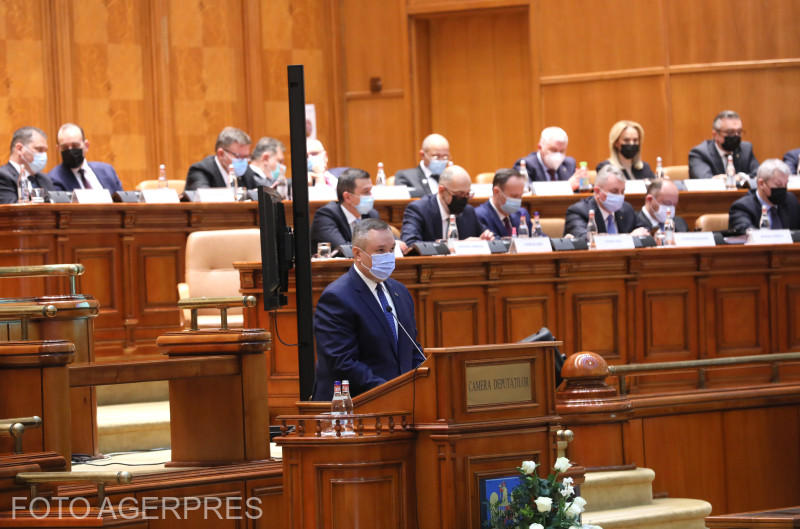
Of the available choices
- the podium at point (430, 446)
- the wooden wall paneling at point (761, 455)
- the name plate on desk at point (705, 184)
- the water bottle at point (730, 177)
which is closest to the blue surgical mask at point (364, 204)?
the wooden wall paneling at point (761, 455)

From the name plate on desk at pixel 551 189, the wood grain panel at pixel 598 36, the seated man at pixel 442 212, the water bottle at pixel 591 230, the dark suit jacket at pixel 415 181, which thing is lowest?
the water bottle at pixel 591 230

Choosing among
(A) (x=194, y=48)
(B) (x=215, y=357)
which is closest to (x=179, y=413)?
(B) (x=215, y=357)

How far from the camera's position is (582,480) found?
18.4 ft

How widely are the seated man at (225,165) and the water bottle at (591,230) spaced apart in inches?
96.4

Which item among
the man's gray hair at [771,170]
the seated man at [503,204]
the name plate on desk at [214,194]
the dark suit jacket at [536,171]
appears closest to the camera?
the seated man at [503,204]

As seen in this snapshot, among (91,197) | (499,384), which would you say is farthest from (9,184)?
(499,384)

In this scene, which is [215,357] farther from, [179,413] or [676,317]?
[676,317]

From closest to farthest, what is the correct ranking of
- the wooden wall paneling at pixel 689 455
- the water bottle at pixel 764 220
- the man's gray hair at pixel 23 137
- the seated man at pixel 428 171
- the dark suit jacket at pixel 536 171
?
1. the wooden wall paneling at pixel 689 455
2. the man's gray hair at pixel 23 137
3. the water bottle at pixel 764 220
4. the seated man at pixel 428 171
5. the dark suit jacket at pixel 536 171

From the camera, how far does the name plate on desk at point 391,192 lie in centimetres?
904

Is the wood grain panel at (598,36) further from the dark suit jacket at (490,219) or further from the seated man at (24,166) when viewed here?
the seated man at (24,166)

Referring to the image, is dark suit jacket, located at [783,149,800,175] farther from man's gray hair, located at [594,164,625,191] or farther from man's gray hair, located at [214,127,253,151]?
man's gray hair, located at [214,127,253,151]

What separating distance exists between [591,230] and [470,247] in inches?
43.4

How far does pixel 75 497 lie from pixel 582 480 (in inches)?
89.0

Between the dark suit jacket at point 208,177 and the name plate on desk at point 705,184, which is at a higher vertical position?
the dark suit jacket at point 208,177
